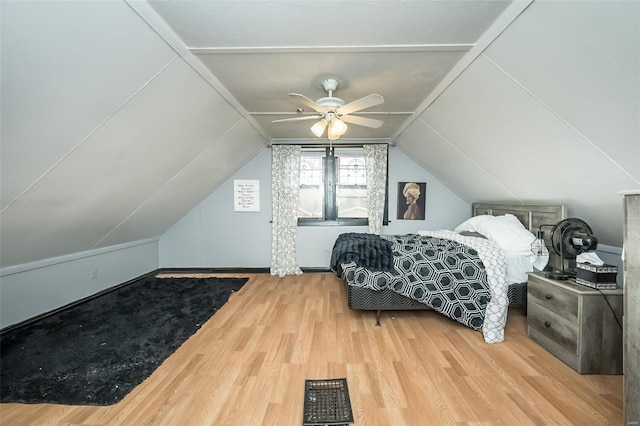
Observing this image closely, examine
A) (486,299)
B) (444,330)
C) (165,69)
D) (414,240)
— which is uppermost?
(165,69)

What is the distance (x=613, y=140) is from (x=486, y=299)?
65.3 inches

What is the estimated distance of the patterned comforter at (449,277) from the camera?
2.75 m

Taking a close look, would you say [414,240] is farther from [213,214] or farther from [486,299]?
[213,214]

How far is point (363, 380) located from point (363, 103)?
219cm

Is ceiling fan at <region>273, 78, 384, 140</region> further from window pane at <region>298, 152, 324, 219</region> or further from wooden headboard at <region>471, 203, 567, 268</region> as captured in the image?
window pane at <region>298, 152, 324, 219</region>

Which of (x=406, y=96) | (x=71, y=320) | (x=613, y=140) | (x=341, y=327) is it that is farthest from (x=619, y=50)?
(x=71, y=320)

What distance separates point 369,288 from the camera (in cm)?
298

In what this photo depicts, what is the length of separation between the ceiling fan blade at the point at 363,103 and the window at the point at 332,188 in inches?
98.5

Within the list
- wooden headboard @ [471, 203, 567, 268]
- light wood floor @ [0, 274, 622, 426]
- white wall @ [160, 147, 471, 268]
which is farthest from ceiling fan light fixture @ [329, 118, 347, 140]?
white wall @ [160, 147, 471, 268]

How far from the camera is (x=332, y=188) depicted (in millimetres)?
5121

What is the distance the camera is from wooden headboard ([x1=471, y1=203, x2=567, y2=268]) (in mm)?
2928

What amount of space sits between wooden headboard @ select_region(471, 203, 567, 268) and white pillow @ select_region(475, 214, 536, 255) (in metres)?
0.11

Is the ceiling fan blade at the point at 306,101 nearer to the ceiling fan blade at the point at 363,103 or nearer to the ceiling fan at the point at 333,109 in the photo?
the ceiling fan at the point at 333,109

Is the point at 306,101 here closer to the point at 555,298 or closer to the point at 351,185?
the point at 555,298
